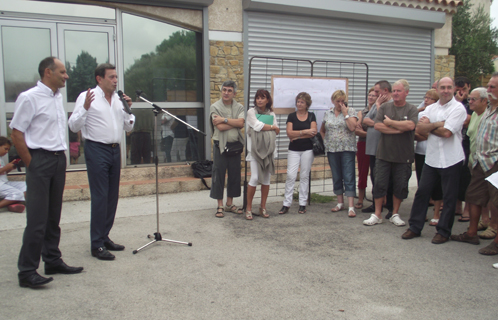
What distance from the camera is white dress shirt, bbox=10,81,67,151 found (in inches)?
137

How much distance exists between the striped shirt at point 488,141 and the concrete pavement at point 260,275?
102 cm

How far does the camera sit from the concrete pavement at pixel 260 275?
10.4 feet

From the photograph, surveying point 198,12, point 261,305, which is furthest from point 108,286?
point 198,12

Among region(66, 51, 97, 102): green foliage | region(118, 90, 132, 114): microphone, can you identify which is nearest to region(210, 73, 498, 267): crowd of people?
region(118, 90, 132, 114): microphone

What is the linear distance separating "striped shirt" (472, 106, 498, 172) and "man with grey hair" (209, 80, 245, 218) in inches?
119

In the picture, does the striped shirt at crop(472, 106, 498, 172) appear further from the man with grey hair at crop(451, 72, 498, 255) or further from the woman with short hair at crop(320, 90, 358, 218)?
the woman with short hair at crop(320, 90, 358, 218)

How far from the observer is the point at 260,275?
12.5ft

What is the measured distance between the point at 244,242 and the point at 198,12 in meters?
5.16

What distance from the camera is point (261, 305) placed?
3.22 meters

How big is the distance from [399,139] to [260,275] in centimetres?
278

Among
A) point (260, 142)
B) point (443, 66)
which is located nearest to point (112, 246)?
point (260, 142)

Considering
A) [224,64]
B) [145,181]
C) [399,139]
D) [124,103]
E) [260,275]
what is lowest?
[260,275]

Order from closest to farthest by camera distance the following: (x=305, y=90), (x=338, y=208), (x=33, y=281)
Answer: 1. (x=33, y=281)
2. (x=338, y=208)
3. (x=305, y=90)

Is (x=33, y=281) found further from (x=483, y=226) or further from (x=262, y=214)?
(x=483, y=226)
